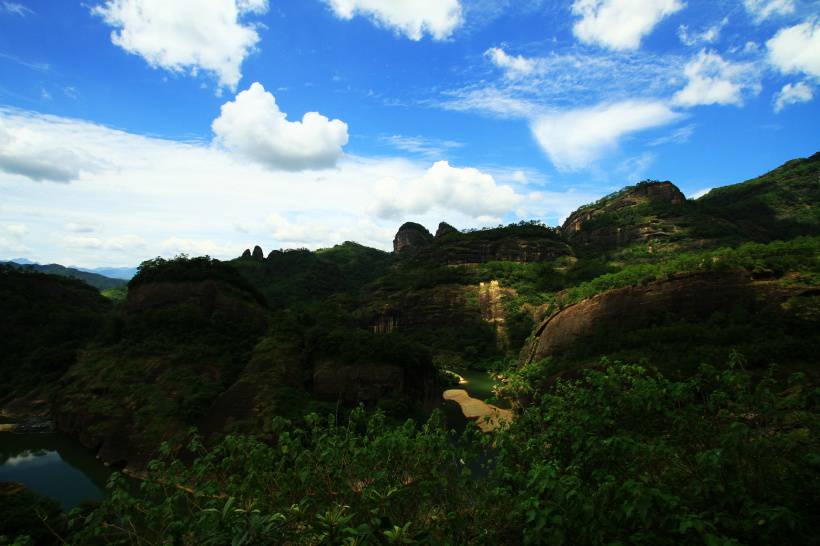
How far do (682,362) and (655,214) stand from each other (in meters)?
Answer: 88.8

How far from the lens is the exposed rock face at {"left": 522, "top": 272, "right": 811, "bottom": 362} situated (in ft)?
88.7

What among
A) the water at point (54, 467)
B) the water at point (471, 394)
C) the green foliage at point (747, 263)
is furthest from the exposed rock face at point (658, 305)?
the water at point (54, 467)

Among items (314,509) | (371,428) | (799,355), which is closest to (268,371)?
(371,428)

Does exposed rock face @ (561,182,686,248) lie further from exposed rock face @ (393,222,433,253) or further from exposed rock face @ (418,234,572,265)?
exposed rock face @ (393,222,433,253)

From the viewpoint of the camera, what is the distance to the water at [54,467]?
24844 mm

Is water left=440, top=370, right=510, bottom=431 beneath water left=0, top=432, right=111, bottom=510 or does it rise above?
beneath

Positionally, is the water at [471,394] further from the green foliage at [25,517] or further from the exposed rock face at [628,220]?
the exposed rock face at [628,220]

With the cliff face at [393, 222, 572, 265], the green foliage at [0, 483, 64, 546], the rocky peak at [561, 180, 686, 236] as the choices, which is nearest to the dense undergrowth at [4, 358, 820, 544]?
the green foliage at [0, 483, 64, 546]

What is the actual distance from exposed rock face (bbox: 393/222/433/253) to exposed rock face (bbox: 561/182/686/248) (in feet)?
183

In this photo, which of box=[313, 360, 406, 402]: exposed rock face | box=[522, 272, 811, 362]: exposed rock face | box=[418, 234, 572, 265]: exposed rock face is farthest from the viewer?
box=[418, 234, 572, 265]: exposed rock face

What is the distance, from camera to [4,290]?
53.0 metres

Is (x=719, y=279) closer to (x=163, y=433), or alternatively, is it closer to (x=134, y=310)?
(x=163, y=433)

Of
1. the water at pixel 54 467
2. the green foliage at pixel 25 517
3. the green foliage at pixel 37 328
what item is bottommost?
the water at pixel 54 467

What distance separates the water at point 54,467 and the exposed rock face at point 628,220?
102597 mm
